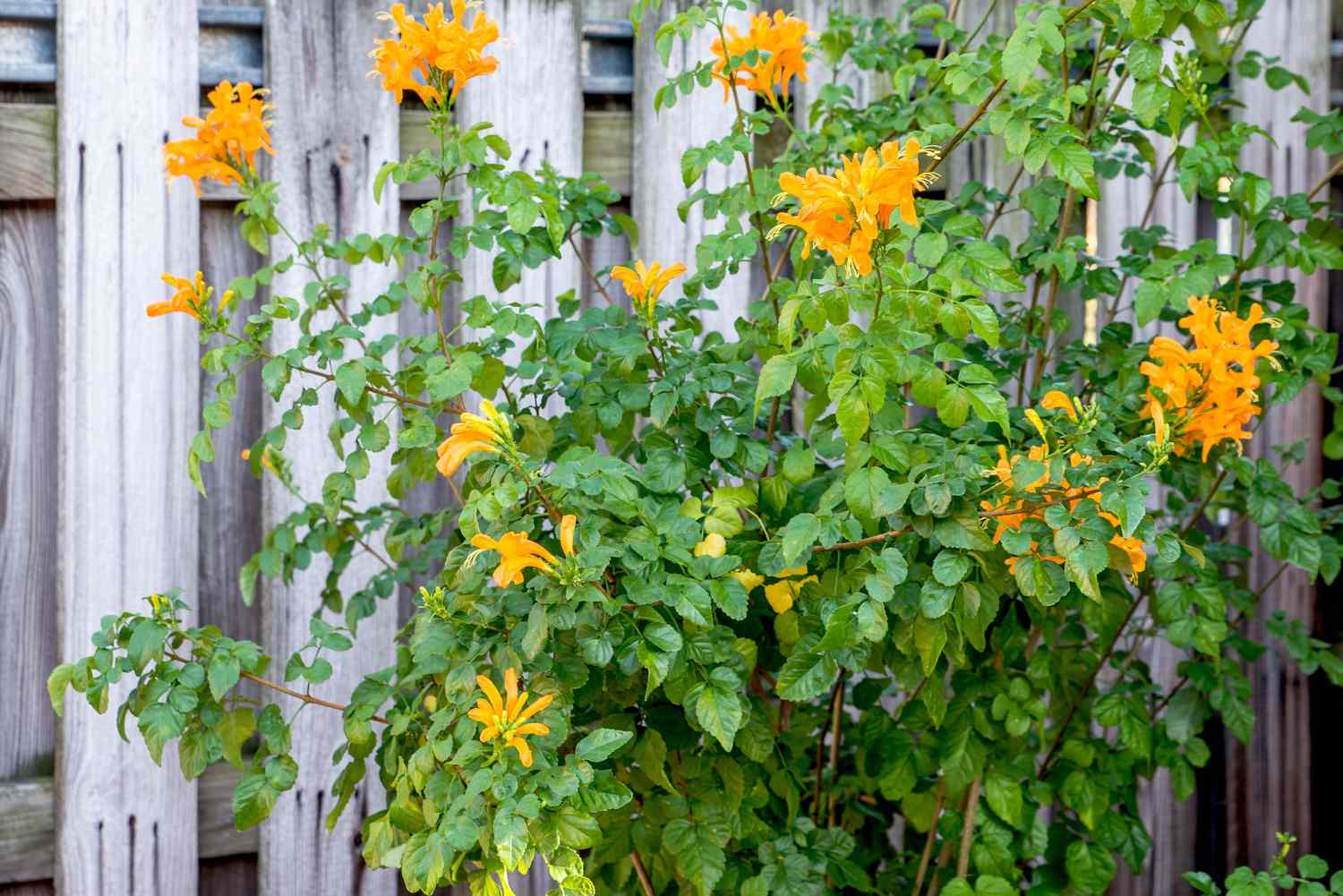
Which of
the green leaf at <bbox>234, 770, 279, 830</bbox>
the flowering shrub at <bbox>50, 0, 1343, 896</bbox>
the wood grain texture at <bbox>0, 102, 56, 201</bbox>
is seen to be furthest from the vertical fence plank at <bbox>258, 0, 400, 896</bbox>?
the green leaf at <bbox>234, 770, 279, 830</bbox>

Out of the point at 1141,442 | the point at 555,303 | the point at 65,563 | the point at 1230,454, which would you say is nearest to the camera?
the point at 1141,442

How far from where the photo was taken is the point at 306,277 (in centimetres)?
236

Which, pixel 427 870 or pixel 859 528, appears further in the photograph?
pixel 859 528

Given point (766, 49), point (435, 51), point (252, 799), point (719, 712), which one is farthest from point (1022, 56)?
point (252, 799)

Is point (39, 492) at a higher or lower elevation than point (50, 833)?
higher

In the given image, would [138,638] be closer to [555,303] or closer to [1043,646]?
[555,303]

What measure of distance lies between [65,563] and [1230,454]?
184cm

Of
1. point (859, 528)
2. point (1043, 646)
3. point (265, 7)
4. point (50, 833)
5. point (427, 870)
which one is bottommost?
point (50, 833)

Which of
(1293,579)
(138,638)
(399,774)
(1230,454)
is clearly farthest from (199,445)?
(1293,579)

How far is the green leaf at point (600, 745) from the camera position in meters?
1.48

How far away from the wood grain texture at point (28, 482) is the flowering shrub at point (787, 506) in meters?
0.28

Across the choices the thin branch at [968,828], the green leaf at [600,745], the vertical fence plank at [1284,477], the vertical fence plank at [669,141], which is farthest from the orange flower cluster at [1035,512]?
the vertical fence plank at [1284,477]

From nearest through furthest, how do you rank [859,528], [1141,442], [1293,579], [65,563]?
[859,528] → [1141,442] → [65,563] → [1293,579]

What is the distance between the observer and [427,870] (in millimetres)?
1453
